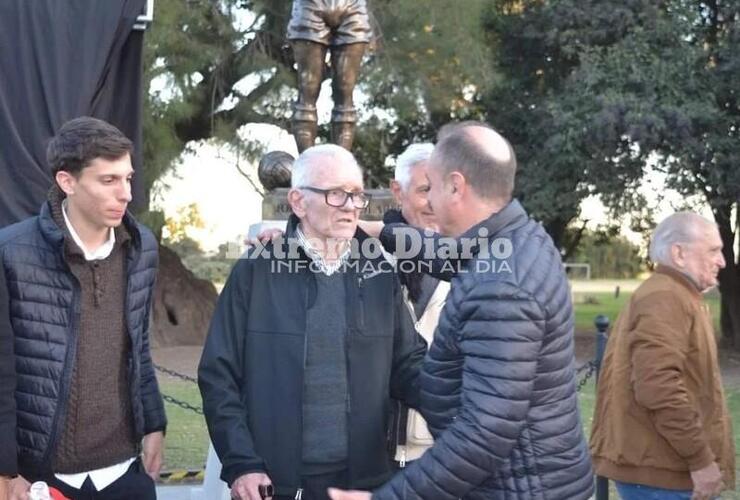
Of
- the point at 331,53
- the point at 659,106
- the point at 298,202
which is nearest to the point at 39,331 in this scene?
the point at 298,202

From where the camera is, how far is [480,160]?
2.52m

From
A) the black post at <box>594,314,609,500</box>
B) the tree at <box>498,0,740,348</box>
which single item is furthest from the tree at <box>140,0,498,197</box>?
the black post at <box>594,314,609,500</box>

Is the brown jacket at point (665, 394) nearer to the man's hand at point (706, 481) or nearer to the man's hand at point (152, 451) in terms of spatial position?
the man's hand at point (706, 481)

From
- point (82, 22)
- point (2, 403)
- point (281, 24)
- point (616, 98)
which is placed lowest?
point (2, 403)

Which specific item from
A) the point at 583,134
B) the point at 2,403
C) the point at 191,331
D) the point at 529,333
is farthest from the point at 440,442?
the point at 191,331

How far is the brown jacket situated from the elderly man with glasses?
36.9 inches

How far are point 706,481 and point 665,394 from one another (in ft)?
1.13

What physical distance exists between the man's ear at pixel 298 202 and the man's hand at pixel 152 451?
84cm

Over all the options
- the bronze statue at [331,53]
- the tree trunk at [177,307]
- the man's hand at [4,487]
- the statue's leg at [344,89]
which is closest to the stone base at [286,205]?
the bronze statue at [331,53]

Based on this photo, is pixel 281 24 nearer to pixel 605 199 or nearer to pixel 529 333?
pixel 605 199

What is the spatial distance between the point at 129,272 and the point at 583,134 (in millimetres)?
14288

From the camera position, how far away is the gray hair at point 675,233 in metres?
3.78

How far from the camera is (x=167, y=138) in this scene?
15602 mm

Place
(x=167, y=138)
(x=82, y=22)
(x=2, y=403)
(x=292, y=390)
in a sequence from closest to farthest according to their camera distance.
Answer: (x=2, y=403)
(x=292, y=390)
(x=82, y=22)
(x=167, y=138)
